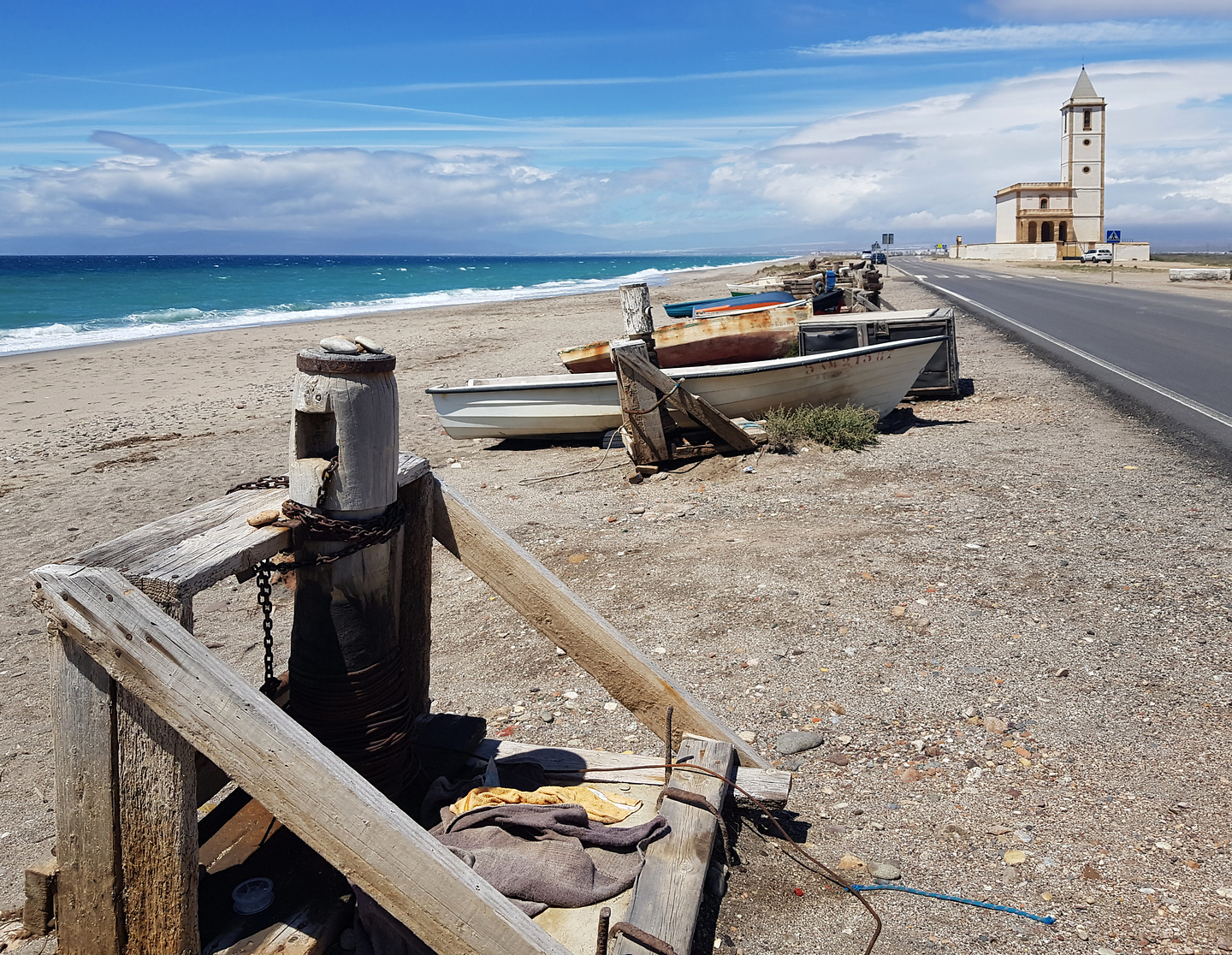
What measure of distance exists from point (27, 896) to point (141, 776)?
0.62 meters

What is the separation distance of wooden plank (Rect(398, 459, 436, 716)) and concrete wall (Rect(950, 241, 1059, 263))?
78450 mm

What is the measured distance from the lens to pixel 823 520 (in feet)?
23.2

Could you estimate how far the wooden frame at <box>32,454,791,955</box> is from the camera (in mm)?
2027

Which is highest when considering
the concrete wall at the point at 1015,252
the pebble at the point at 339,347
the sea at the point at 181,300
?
the concrete wall at the point at 1015,252

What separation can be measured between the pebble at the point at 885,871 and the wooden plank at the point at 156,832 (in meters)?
2.13

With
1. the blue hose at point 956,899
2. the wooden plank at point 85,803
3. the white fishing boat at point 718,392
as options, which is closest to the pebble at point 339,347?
the wooden plank at point 85,803

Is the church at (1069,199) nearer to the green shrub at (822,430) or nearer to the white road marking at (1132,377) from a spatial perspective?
the white road marking at (1132,377)

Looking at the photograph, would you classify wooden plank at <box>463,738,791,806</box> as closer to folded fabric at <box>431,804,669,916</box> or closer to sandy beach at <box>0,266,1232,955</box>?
sandy beach at <box>0,266,1232,955</box>

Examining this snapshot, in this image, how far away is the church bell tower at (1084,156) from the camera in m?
88.0

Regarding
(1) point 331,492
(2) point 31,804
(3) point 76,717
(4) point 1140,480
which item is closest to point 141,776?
(3) point 76,717

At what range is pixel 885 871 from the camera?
3.16 metres

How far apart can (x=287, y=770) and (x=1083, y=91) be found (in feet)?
362

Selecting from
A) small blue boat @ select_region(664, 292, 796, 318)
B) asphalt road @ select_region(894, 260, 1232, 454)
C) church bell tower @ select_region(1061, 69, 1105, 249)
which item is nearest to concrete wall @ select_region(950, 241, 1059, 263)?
church bell tower @ select_region(1061, 69, 1105, 249)

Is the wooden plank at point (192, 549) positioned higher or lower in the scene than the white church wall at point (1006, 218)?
lower
